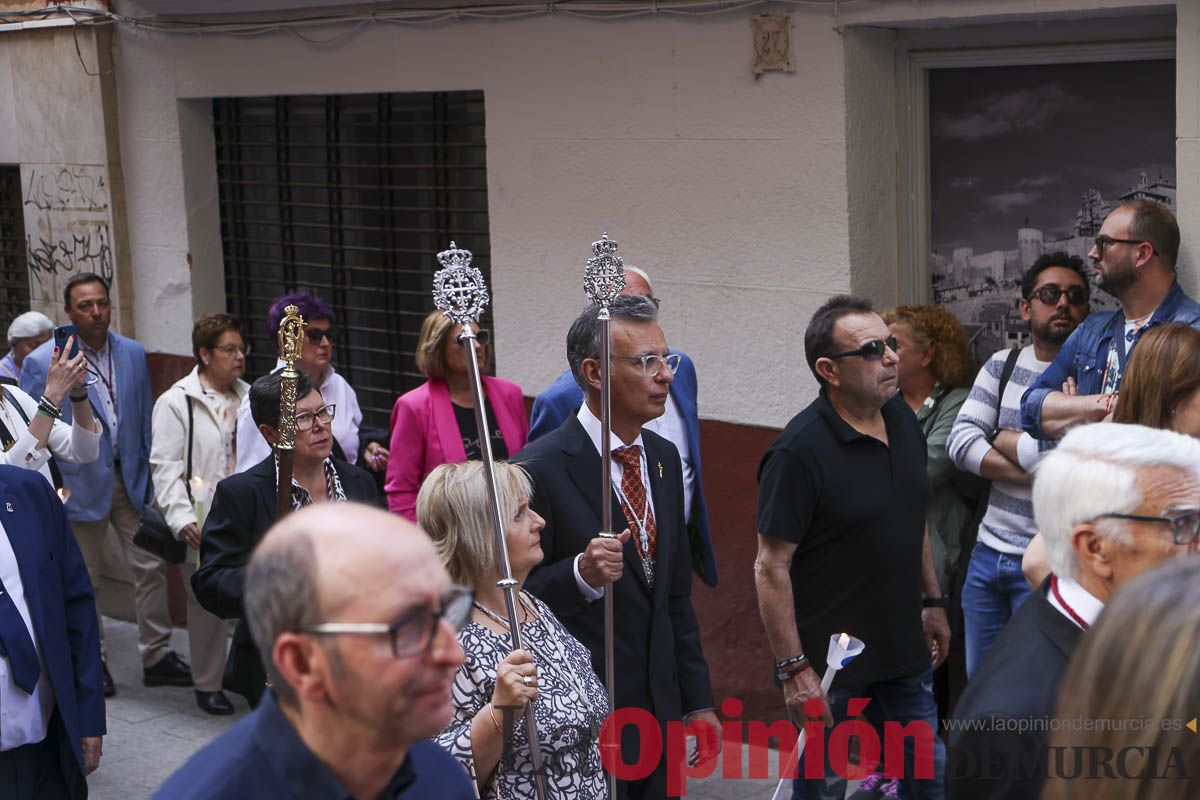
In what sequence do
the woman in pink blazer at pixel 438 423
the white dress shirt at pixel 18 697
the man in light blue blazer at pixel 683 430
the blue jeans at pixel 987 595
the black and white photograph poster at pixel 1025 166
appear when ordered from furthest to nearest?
the woman in pink blazer at pixel 438 423 < the black and white photograph poster at pixel 1025 166 < the blue jeans at pixel 987 595 < the man in light blue blazer at pixel 683 430 < the white dress shirt at pixel 18 697

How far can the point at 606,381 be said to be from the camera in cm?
424

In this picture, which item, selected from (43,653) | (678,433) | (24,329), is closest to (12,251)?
(24,329)

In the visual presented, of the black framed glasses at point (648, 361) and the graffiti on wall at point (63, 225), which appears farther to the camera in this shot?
the graffiti on wall at point (63, 225)

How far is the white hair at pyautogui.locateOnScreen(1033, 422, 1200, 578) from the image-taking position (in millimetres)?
3100

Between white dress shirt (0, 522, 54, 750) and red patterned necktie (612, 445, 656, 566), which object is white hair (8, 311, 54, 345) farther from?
red patterned necktie (612, 445, 656, 566)

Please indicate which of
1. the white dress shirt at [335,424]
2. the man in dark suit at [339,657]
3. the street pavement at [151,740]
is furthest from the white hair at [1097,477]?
the white dress shirt at [335,424]

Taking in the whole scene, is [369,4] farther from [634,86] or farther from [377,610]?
[377,610]

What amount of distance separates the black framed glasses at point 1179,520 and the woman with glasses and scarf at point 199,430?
15.2 ft

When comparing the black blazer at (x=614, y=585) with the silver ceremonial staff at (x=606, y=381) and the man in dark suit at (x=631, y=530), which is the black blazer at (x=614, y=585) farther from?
the silver ceremonial staff at (x=606, y=381)

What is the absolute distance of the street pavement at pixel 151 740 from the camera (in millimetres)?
6465

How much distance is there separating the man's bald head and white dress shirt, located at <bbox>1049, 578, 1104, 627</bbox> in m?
1.32

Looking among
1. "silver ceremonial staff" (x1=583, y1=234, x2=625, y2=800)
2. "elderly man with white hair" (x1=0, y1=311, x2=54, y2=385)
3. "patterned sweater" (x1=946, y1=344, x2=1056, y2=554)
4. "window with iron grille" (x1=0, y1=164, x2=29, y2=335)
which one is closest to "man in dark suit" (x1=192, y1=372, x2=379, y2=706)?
"silver ceremonial staff" (x1=583, y1=234, x2=625, y2=800)

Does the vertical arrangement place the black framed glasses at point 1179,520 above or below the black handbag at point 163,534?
above

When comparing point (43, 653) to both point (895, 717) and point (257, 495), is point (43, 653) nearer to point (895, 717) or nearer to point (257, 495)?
point (257, 495)
